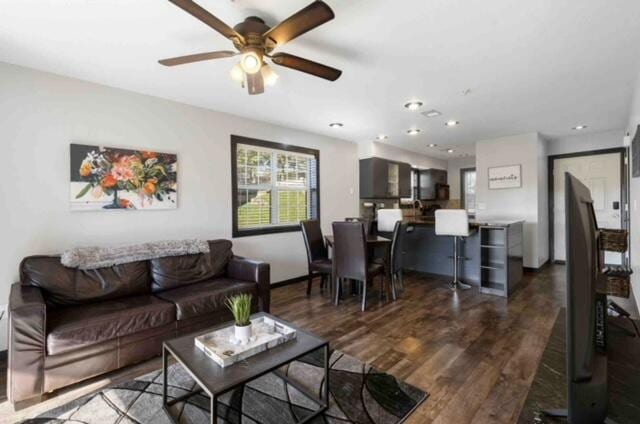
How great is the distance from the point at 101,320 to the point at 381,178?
4726mm

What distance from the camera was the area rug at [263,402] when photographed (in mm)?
1770

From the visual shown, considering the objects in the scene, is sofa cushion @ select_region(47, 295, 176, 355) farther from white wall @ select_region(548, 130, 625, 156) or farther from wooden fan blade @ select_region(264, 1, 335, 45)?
white wall @ select_region(548, 130, 625, 156)

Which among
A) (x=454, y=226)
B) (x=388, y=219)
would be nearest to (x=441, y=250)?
(x=454, y=226)

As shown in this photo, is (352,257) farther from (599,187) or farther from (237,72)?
(599,187)

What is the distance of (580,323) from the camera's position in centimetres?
67

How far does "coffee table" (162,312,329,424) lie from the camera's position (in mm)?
1399

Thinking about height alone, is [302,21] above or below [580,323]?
above

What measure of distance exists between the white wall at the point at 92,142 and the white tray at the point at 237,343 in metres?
1.96

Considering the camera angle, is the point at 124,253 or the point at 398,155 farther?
the point at 398,155

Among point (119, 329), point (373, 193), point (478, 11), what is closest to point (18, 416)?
point (119, 329)

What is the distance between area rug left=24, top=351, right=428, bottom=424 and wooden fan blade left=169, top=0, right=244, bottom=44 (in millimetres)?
2210

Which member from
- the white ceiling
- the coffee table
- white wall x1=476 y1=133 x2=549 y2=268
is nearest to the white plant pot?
the coffee table

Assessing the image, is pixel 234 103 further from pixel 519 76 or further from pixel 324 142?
pixel 519 76

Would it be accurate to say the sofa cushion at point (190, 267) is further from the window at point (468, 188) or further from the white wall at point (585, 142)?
the window at point (468, 188)
